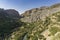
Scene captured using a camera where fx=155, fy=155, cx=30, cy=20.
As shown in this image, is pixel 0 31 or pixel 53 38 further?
pixel 0 31

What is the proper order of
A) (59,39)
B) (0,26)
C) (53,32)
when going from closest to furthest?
(59,39) < (53,32) < (0,26)

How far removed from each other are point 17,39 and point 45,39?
53.2 metres

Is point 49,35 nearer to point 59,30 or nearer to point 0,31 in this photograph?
point 59,30

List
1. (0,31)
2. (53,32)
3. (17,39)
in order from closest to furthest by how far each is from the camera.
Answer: (53,32)
(17,39)
(0,31)

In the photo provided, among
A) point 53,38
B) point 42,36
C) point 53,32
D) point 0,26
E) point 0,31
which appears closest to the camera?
point 53,38

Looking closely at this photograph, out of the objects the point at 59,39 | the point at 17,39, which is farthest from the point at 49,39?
the point at 17,39

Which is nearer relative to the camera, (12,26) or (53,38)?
(53,38)

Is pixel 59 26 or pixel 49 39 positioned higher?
pixel 59 26

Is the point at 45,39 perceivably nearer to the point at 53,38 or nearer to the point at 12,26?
the point at 53,38

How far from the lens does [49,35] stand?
177 feet

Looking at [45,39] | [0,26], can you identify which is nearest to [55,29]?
[45,39]

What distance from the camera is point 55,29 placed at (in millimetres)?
54062

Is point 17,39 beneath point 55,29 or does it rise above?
beneath

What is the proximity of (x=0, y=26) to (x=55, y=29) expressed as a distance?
360 feet
